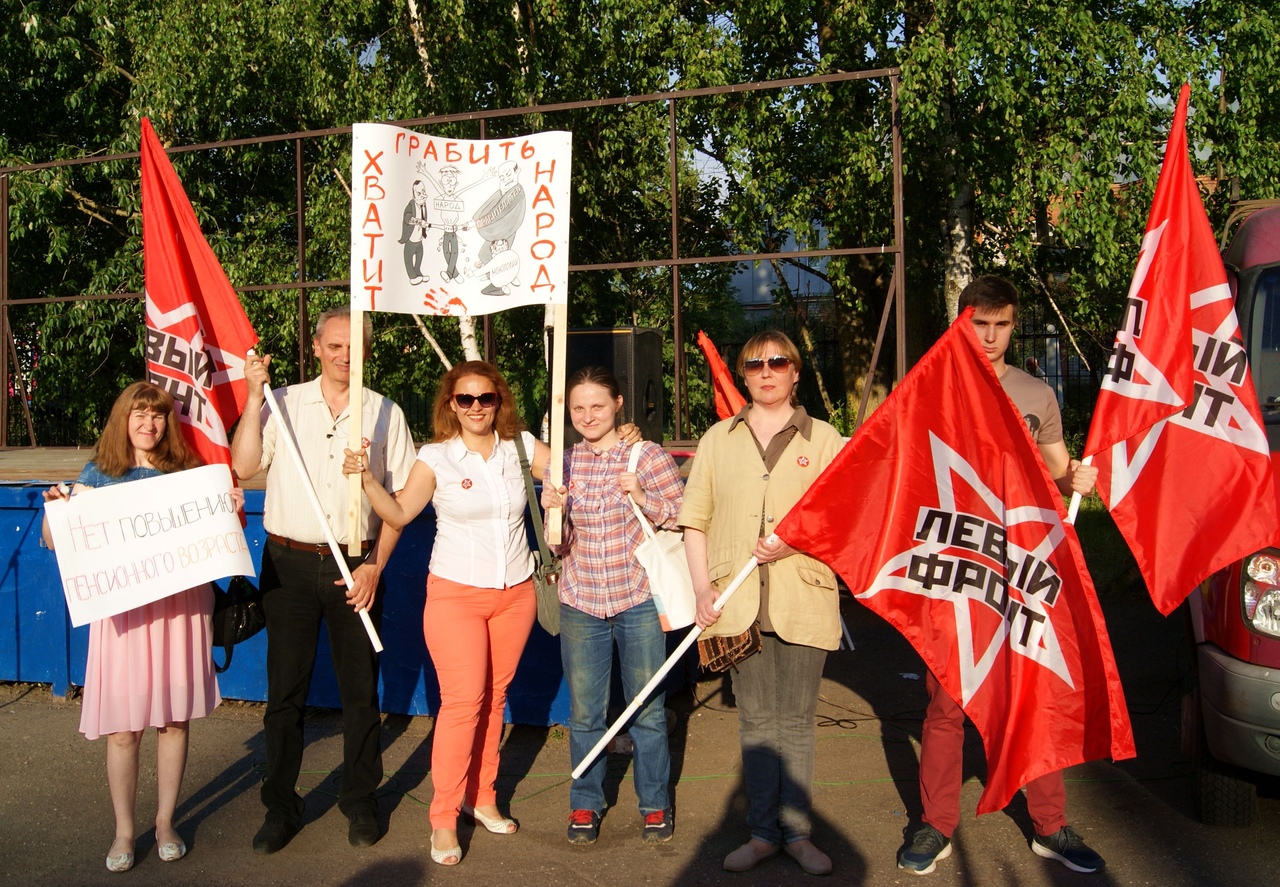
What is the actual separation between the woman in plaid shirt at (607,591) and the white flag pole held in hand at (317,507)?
735 mm

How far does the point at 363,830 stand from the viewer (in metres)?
4.64

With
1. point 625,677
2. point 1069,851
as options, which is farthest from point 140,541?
point 1069,851

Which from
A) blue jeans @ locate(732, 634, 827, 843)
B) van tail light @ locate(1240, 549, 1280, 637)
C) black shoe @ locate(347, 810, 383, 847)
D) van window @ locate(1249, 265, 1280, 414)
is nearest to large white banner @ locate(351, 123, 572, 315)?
blue jeans @ locate(732, 634, 827, 843)

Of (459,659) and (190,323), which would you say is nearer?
(459,659)

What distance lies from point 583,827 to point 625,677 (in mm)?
600

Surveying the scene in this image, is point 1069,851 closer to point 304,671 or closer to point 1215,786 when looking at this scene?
point 1215,786

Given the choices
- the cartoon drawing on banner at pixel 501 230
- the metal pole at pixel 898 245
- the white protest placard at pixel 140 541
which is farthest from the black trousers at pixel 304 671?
the metal pole at pixel 898 245

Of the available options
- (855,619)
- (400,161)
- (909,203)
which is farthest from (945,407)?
(909,203)

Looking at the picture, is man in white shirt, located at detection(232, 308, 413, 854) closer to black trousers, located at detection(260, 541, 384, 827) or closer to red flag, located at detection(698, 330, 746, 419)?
black trousers, located at detection(260, 541, 384, 827)

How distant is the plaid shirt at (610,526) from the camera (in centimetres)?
450

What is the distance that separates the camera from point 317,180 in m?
16.5

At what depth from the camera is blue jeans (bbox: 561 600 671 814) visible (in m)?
4.54

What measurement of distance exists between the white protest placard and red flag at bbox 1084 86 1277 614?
10.7 ft

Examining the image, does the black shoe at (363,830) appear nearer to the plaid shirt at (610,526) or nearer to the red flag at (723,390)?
the plaid shirt at (610,526)
